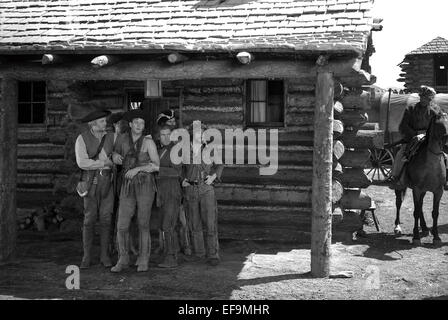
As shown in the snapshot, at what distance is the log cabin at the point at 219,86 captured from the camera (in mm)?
7410

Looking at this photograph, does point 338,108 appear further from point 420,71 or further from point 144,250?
point 420,71

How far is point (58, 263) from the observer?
8.20 metres

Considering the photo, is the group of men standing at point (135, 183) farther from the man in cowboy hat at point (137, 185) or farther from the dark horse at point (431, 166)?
the dark horse at point (431, 166)

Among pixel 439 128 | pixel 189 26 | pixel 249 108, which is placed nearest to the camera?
pixel 189 26

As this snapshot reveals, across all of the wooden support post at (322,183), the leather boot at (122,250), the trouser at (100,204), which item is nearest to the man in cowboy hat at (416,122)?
the wooden support post at (322,183)

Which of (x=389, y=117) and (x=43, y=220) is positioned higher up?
(x=389, y=117)

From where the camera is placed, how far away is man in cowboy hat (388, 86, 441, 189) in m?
10.1

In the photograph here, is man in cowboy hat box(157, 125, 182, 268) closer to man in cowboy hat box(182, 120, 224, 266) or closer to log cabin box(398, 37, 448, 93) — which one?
man in cowboy hat box(182, 120, 224, 266)

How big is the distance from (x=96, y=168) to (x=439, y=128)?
5728 millimetres

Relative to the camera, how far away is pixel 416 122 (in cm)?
1030

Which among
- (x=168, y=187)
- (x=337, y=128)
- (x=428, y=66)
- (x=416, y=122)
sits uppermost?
(x=428, y=66)

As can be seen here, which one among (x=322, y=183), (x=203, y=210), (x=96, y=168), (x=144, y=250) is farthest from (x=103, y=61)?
(x=322, y=183)

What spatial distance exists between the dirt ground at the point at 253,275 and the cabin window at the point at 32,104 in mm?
3048
